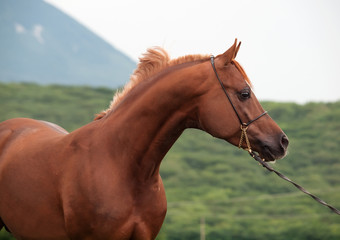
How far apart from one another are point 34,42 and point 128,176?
5170 centimetres

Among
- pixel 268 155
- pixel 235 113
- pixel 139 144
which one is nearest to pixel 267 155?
pixel 268 155

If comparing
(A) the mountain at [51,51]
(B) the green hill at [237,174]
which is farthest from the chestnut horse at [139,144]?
(A) the mountain at [51,51]

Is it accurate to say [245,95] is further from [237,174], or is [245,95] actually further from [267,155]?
[237,174]

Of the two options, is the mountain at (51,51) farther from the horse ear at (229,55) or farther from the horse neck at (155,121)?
the horse ear at (229,55)

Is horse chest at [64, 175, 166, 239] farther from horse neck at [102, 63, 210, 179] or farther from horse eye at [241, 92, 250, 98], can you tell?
horse eye at [241, 92, 250, 98]

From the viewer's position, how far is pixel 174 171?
1825 centimetres

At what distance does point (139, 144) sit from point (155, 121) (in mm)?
224

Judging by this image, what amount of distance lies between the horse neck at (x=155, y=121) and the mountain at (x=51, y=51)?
42.8 m

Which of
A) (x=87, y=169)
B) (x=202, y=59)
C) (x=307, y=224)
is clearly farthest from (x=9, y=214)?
(x=307, y=224)

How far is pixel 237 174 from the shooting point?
18.2 m

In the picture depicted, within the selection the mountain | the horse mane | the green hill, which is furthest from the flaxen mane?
the mountain

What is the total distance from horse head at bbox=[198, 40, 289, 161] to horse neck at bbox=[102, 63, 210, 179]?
0.11 meters

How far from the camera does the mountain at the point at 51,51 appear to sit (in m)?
49.8

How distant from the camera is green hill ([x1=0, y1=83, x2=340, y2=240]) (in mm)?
12781
